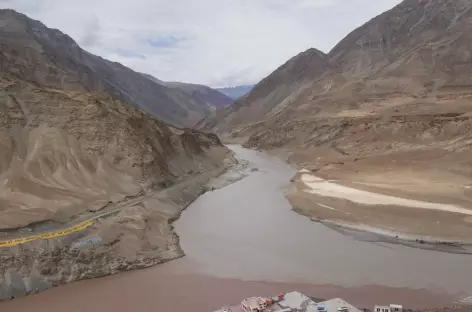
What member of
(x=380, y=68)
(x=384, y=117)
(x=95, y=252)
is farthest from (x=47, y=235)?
(x=380, y=68)

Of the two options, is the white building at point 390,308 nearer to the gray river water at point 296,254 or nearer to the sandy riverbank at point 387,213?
the gray river water at point 296,254

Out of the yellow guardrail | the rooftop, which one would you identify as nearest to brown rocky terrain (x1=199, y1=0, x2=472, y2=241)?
the rooftop

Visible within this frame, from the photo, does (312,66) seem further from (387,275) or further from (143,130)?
(387,275)

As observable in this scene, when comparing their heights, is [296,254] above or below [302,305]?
above

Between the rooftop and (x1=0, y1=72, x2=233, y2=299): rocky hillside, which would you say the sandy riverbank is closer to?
(x1=0, y1=72, x2=233, y2=299): rocky hillside

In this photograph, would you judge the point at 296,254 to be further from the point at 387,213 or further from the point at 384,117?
the point at 384,117
